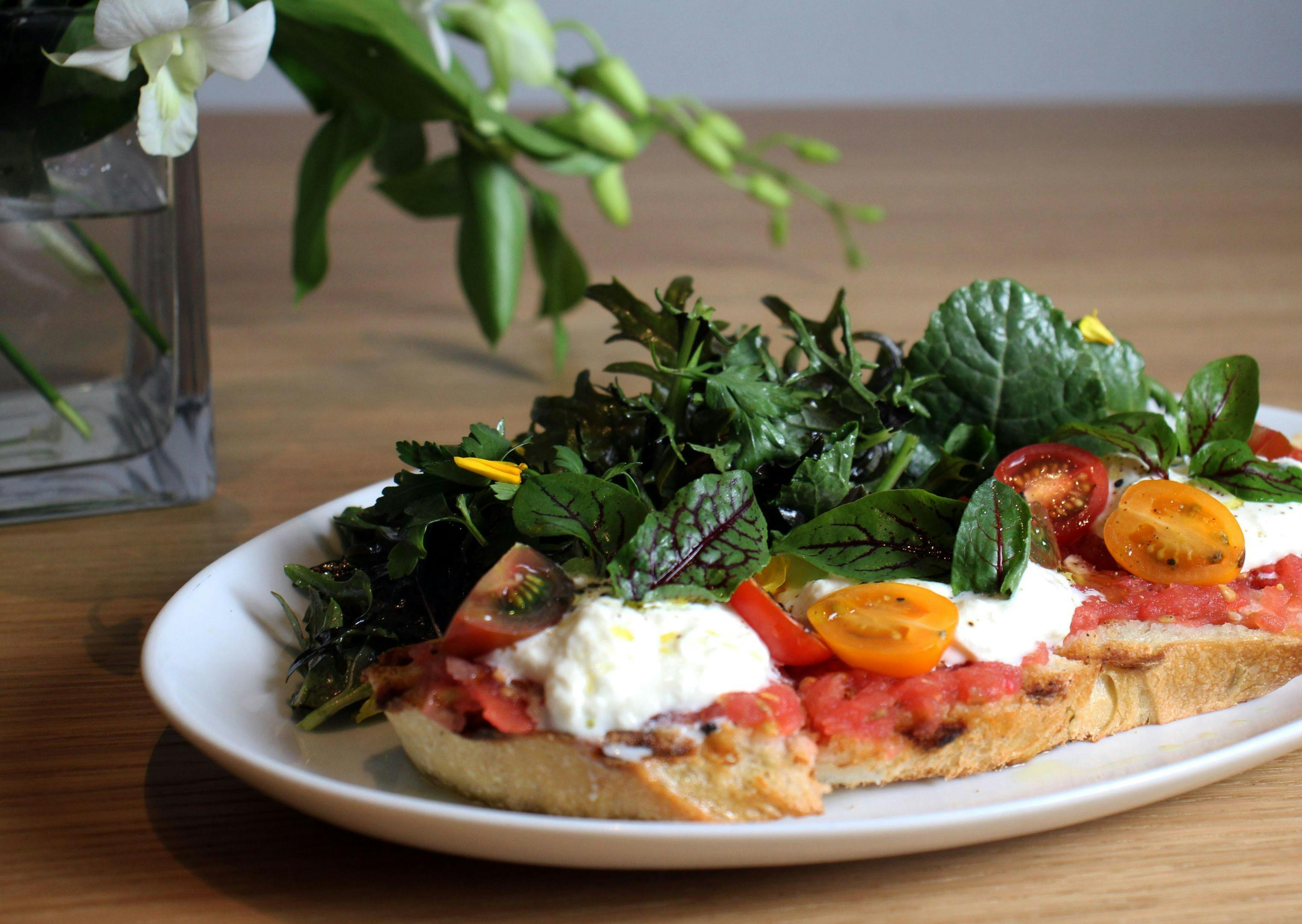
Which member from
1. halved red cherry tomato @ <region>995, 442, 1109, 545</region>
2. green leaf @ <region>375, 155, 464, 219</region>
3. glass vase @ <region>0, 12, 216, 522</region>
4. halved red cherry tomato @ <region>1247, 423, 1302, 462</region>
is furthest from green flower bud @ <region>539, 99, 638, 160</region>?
halved red cherry tomato @ <region>1247, 423, 1302, 462</region>

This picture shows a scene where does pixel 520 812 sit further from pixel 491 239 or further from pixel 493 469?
pixel 491 239

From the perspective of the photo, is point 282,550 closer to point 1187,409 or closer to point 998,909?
point 998,909

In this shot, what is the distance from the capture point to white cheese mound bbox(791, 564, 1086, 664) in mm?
1370

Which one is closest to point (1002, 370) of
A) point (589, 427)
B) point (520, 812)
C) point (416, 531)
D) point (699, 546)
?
point (589, 427)

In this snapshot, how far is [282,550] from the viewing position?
168 cm

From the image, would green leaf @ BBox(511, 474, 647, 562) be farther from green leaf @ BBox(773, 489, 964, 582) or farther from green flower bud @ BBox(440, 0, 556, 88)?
green flower bud @ BBox(440, 0, 556, 88)

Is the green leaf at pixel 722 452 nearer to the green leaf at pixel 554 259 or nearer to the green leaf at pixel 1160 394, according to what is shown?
the green leaf at pixel 1160 394

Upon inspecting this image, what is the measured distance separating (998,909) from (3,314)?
1.71 metres

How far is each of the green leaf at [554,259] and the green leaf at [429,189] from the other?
7.3 inches

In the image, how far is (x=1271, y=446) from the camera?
186 centimetres

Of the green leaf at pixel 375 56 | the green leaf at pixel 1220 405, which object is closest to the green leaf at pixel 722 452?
the green leaf at pixel 1220 405

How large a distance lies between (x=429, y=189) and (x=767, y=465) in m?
1.55

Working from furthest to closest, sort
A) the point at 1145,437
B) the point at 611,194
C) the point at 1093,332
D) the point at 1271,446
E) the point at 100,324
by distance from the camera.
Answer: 1. the point at 611,194
2. the point at 100,324
3. the point at 1093,332
4. the point at 1271,446
5. the point at 1145,437

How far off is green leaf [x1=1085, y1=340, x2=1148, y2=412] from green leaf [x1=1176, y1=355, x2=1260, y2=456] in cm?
17
